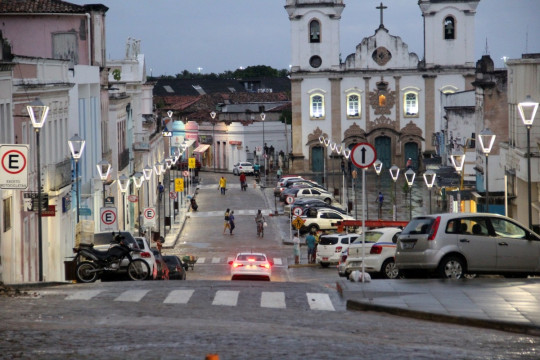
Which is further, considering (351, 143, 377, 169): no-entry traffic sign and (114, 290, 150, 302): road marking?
(351, 143, 377, 169): no-entry traffic sign

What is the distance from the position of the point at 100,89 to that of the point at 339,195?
27.5 metres

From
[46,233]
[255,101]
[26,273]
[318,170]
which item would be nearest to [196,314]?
[26,273]

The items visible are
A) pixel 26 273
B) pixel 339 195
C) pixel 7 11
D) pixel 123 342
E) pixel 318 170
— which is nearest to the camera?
pixel 123 342

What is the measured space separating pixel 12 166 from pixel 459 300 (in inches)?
391

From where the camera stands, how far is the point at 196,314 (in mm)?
17953

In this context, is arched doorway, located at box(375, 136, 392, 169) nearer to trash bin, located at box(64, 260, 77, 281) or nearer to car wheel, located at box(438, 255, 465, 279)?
trash bin, located at box(64, 260, 77, 281)

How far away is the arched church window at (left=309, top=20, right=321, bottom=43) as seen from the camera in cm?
10156

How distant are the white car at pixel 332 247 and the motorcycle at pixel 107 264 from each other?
1644 centimetres

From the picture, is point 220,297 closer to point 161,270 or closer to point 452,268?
point 452,268

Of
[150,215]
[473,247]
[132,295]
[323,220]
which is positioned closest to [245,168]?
[323,220]

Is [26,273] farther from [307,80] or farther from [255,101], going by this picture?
[255,101]

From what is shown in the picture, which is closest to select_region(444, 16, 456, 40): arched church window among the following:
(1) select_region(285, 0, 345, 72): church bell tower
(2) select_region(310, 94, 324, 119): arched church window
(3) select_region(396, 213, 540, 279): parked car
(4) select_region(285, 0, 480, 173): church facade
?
(4) select_region(285, 0, 480, 173): church facade

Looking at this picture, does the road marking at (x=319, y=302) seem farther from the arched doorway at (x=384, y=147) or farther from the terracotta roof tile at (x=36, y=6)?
the arched doorway at (x=384, y=147)

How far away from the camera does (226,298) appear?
66.6 ft
